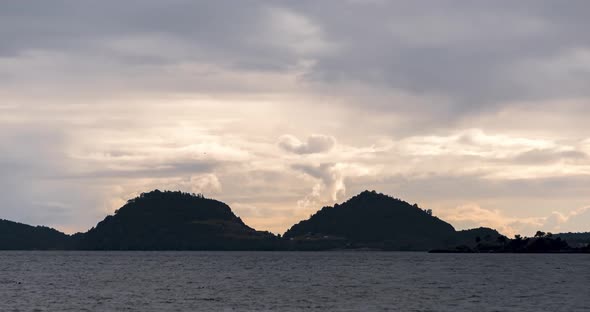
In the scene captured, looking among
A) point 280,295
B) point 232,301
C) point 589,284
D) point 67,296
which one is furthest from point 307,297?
point 589,284

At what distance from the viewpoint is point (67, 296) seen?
141625mm

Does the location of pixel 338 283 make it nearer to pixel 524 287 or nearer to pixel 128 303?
pixel 524 287

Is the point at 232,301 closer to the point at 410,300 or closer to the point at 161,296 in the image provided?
the point at 161,296

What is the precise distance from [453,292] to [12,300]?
76.6m

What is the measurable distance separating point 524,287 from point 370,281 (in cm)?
3436

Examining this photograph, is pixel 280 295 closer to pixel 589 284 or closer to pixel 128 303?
pixel 128 303

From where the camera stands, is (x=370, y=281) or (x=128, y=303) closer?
(x=128, y=303)

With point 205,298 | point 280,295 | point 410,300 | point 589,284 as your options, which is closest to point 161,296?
point 205,298

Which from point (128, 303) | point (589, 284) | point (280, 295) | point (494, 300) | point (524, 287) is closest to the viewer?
point (128, 303)

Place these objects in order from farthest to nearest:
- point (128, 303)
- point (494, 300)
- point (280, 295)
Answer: point (280, 295) → point (494, 300) → point (128, 303)

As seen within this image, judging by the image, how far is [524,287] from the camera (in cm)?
17038

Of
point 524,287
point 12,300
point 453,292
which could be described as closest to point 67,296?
point 12,300

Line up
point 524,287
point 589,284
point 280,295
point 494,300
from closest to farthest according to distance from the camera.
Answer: point 494,300 < point 280,295 < point 524,287 < point 589,284

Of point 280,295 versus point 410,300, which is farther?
point 280,295
